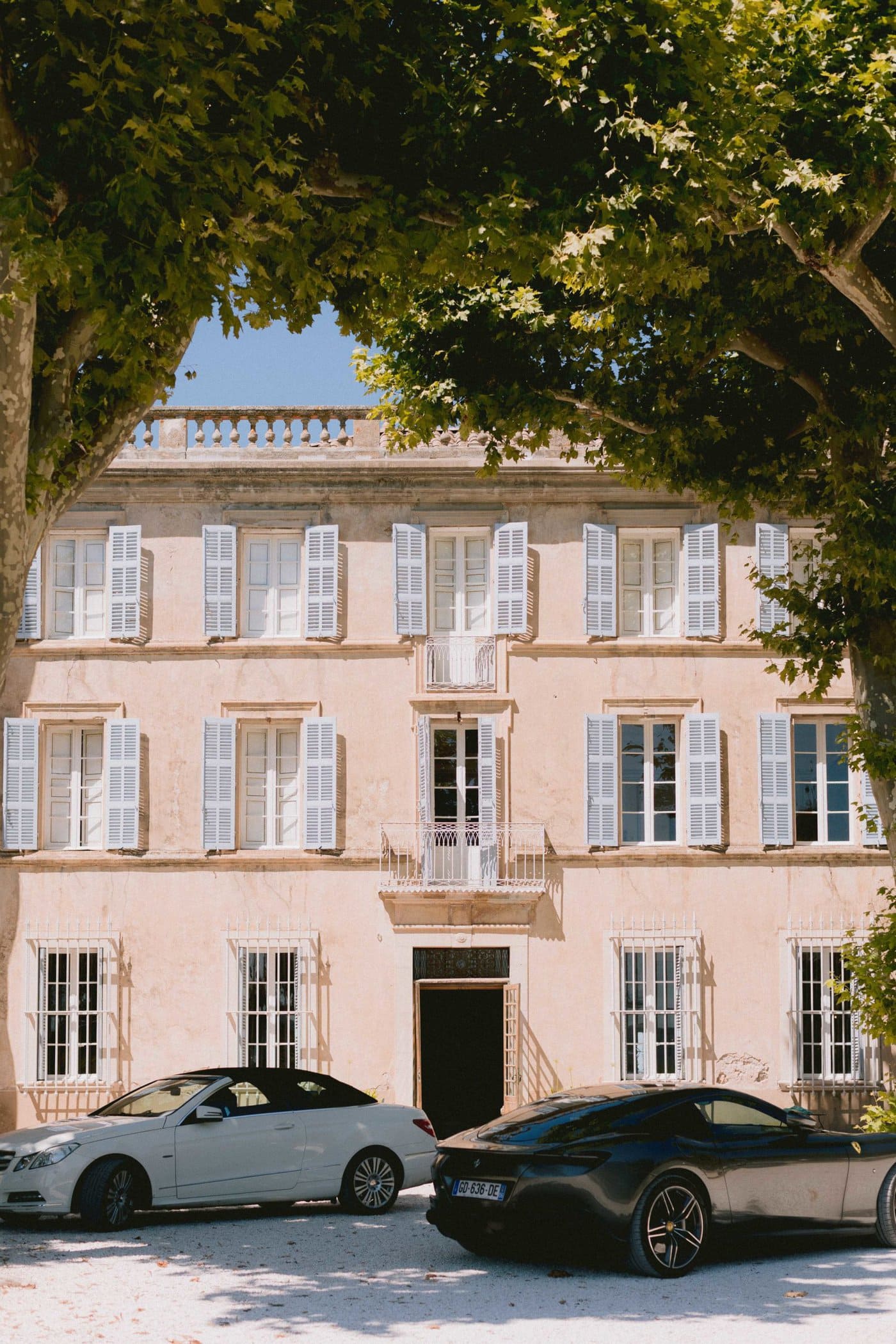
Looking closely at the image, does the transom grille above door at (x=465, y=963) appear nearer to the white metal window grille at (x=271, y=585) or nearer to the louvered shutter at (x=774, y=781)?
the louvered shutter at (x=774, y=781)

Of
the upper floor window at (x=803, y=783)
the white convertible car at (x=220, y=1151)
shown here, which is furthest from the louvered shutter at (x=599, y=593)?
the white convertible car at (x=220, y=1151)

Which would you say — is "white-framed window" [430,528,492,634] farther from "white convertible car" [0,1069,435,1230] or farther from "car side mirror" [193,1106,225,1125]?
"car side mirror" [193,1106,225,1125]

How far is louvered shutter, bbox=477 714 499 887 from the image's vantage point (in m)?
24.0

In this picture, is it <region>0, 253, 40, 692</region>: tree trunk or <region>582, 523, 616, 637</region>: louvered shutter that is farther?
<region>582, 523, 616, 637</region>: louvered shutter

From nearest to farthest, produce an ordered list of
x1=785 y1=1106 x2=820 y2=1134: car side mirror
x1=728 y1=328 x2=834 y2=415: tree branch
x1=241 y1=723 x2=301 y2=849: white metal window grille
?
x1=785 y1=1106 x2=820 y2=1134: car side mirror
x1=728 y1=328 x2=834 y2=415: tree branch
x1=241 y1=723 x2=301 y2=849: white metal window grille

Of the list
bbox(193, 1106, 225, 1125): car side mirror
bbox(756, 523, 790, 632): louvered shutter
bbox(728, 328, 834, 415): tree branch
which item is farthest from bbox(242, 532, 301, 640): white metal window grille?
bbox(728, 328, 834, 415): tree branch

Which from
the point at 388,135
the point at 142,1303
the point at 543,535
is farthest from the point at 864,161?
the point at 543,535

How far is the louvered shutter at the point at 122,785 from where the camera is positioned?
24.1 meters

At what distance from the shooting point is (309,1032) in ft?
78.4

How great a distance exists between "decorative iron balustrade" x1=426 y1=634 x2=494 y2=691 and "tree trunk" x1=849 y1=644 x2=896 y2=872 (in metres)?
10.5

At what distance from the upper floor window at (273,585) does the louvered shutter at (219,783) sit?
1.38 m

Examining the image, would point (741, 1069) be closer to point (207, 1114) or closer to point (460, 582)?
point (460, 582)

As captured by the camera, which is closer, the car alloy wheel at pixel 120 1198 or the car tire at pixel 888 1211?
the car tire at pixel 888 1211

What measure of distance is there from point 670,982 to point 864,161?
14.3m
